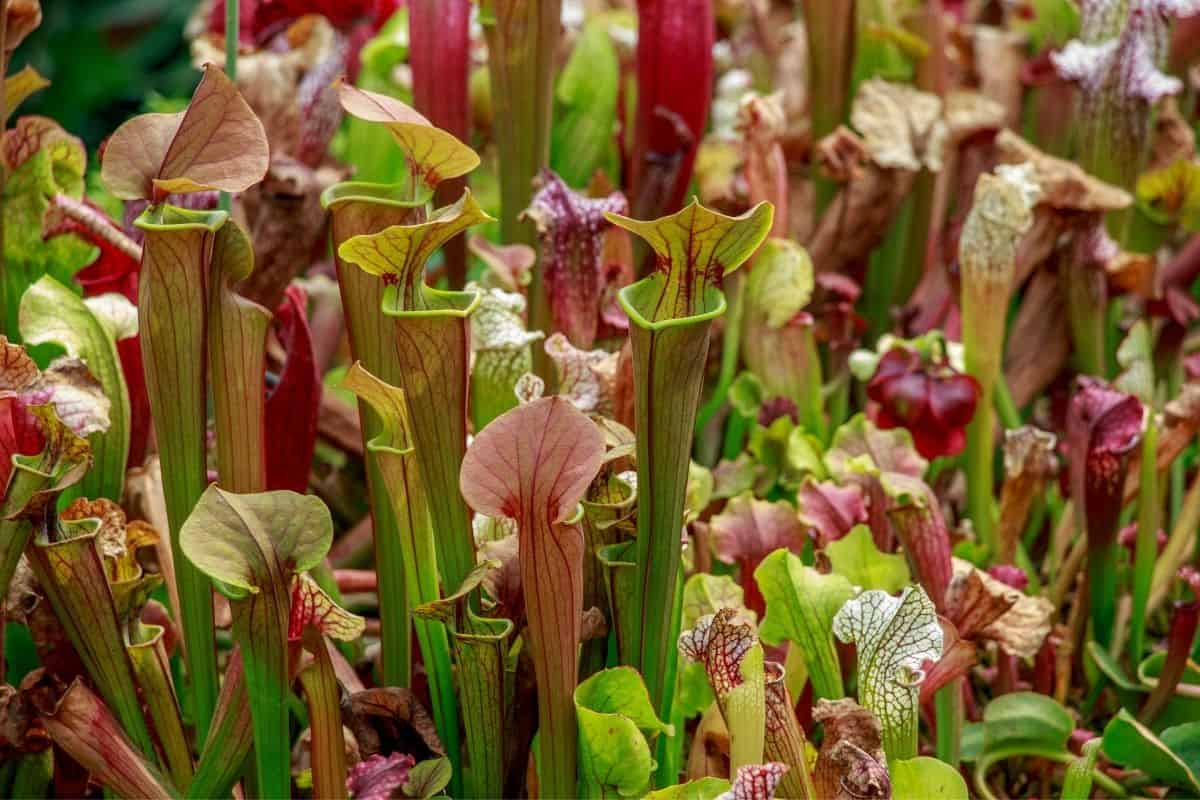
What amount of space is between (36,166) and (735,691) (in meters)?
0.65

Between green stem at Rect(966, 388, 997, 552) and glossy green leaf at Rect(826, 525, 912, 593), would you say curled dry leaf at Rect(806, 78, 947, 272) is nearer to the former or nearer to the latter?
green stem at Rect(966, 388, 997, 552)

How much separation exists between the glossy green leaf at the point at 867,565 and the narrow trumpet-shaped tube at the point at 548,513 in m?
0.24

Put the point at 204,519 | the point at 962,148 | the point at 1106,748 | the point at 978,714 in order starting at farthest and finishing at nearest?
the point at 962,148, the point at 978,714, the point at 1106,748, the point at 204,519

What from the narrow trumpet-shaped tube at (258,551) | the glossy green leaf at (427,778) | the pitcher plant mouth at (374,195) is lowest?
the glossy green leaf at (427,778)

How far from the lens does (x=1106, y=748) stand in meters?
0.87

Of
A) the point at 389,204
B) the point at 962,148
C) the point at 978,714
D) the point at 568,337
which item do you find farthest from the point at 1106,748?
the point at 962,148

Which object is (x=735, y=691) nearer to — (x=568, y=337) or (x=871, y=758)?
(x=871, y=758)

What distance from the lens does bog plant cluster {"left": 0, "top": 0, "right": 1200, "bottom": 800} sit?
2.19 feet

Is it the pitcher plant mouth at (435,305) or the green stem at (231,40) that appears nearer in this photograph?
the pitcher plant mouth at (435,305)

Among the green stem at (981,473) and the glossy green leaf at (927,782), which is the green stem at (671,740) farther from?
the green stem at (981,473)

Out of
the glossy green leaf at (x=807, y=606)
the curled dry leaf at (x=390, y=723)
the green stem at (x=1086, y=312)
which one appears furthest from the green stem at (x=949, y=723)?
the green stem at (x=1086, y=312)

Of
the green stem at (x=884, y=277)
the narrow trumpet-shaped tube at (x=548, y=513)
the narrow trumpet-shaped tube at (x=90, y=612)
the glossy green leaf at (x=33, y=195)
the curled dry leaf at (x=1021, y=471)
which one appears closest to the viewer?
the narrow trumpet-shaped tube at (x=548, y=513)

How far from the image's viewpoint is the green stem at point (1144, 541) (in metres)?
1.02

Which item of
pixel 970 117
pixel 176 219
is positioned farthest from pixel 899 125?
pixel 176 219
